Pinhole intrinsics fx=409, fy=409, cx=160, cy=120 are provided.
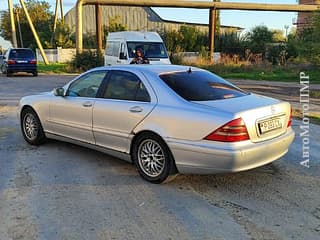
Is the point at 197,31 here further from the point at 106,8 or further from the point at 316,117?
the point at 316,117

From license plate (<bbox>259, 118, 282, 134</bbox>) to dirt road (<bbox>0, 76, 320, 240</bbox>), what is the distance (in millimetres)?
702

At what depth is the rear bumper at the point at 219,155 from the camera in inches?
174

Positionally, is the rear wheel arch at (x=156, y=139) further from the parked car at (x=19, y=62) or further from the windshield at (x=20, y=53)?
the windshield at (x=20, y=53)

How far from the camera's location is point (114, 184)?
4973 millimetres

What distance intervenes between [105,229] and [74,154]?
2.74 meters

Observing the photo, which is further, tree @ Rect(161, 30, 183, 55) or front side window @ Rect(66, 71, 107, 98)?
tree @ Rect(161, 30, 183, 55)

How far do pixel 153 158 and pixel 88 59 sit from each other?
23379 mm

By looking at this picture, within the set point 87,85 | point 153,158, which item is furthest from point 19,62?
point 153,158

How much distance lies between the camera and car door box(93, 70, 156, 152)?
5141 mm

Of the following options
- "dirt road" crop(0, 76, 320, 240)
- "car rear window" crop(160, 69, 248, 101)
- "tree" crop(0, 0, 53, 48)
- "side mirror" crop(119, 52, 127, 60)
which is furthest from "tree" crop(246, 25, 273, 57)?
"car rear window" crop(160, 69, 248, 101)

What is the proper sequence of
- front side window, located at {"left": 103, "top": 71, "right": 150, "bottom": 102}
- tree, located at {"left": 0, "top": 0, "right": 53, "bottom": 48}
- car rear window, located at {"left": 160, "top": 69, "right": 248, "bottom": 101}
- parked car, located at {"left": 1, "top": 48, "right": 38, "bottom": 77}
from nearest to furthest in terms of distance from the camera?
car rear window, located at {"left": 160, "top": 69, "right": 248, "bottom": 101}, front side window, located at {"left": 103, "top": 71, "right": 150, "bottom": 102}, parked car, located at {"left": 1, "top": 48, "right": 38, "bottom": 77}, tree, located at {"left": 0, "top": 0, "right": 53, "bottom": 48}

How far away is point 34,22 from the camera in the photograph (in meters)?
59.2

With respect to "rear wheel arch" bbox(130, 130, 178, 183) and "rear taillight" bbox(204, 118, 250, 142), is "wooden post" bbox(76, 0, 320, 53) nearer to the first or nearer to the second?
"rear wheel arch" bbox(130, 130, 178, 183)

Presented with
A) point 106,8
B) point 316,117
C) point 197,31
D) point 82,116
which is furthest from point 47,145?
point 106,8
